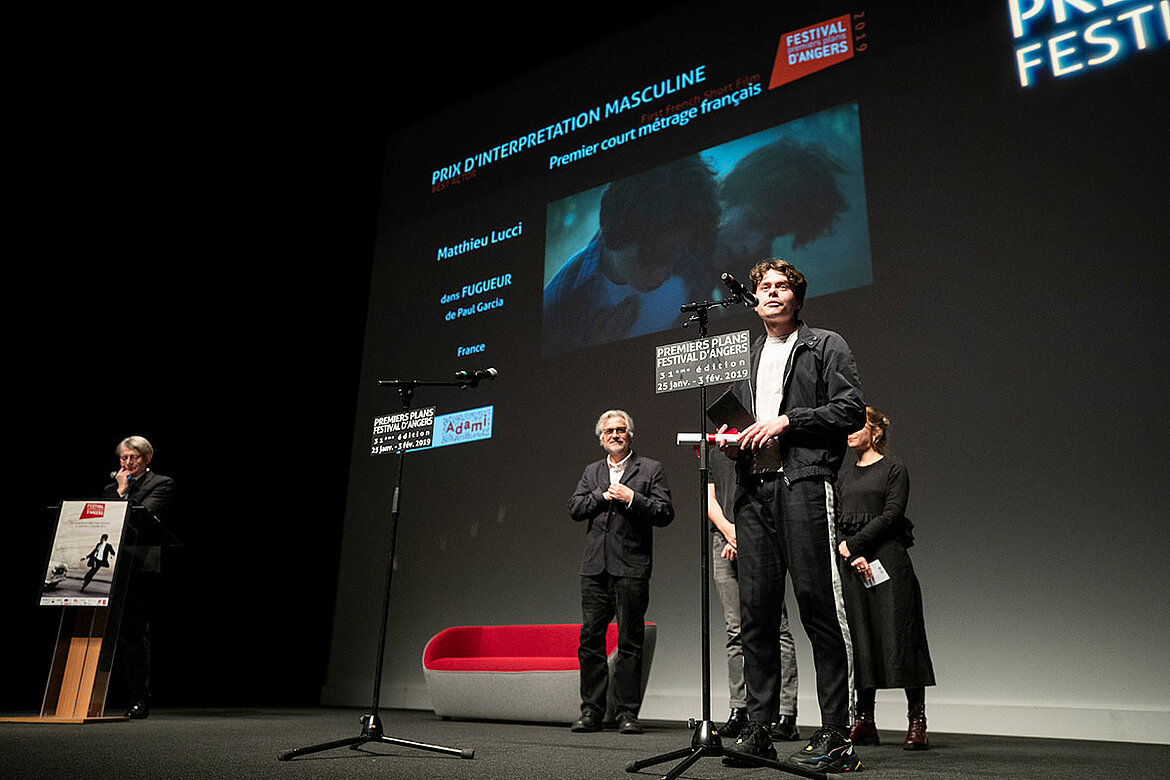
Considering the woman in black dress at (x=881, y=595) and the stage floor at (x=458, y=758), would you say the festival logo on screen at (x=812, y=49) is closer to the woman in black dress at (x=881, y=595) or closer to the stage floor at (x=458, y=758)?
the woman in black dress at (x=881, y=595)

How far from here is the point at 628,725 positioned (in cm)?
339

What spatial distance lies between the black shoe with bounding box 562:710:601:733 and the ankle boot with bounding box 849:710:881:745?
3.47 feet

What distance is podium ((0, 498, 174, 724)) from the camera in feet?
11.6

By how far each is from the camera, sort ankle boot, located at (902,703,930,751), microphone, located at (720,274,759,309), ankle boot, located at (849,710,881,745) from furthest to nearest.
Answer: ankle boot, located at (849,710,881,745), ankle boot, located at (902,703,930,751), microphone, located at (720,274,759,309)

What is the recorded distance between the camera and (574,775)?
2066 mm

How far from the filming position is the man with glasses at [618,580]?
3.57m

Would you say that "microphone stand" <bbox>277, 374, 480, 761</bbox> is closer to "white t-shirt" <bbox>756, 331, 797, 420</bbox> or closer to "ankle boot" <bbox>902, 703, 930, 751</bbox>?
"white t-shirt" <bbox>756, 331, 797, 420</bbox>

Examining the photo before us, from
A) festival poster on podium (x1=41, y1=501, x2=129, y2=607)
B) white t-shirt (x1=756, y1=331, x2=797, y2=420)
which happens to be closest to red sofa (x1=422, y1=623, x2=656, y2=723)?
festival poster on podium (x1=41, y1=501, x2=129, y2=607)

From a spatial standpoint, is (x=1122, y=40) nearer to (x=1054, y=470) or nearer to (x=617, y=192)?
(x=1054, y=470)

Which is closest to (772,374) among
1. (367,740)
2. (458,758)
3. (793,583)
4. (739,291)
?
(739,291)

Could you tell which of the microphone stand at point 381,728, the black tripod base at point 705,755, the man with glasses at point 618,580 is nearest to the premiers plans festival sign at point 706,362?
the microphone stand at point 381,728

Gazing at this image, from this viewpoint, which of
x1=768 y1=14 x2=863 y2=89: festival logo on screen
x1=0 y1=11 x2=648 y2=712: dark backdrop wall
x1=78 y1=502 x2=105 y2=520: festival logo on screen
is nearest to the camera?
x1=78 y1=502 x2=105 y2=520: festival logo on screen

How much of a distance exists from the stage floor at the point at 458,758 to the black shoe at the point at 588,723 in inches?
2.4

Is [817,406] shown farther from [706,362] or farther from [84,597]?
[84,597]
